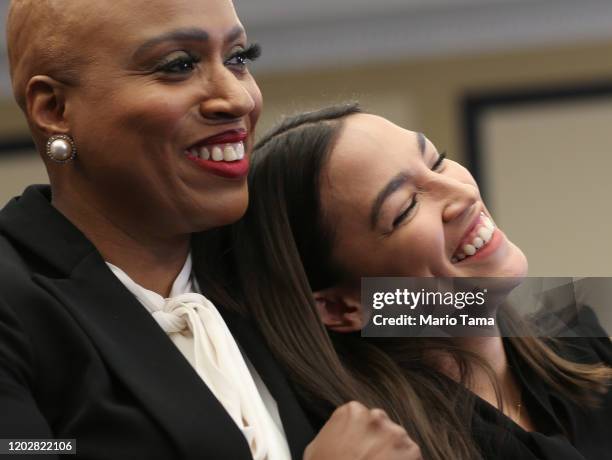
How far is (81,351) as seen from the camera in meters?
1.19

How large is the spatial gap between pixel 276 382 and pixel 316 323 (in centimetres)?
12

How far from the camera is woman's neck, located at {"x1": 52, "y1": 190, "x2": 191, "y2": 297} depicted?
4.36 feet

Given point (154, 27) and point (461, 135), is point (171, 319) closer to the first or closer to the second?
point (154, 27)

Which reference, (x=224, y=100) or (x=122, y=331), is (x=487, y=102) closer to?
(x=224, y=100)

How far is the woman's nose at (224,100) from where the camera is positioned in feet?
4.23

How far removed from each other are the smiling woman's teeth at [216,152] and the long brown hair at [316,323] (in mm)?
168

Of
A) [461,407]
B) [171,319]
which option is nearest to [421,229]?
[461,407]

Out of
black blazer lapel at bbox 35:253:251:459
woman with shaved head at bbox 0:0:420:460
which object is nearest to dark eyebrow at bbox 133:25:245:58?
woman with shaved head at bbox 0:0:420:460

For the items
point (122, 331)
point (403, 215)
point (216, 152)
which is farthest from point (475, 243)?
point (122, 331)

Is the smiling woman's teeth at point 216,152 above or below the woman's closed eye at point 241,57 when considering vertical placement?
below

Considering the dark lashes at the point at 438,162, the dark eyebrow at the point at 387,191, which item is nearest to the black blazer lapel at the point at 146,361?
the dark eyebrow at the point at 387,191

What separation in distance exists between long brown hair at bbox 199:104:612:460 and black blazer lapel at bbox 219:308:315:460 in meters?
0.02

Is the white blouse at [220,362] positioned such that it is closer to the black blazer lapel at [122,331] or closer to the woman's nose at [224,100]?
the black blazer lapel at [122,331]

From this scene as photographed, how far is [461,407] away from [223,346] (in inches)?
11.4
